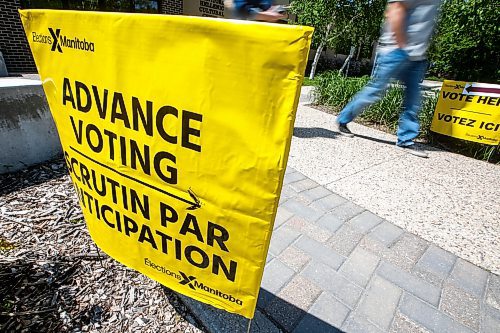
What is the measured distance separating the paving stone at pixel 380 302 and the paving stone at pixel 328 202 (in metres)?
0.80

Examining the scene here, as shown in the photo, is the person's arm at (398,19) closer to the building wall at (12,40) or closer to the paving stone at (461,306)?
the paving stone at (461,306)

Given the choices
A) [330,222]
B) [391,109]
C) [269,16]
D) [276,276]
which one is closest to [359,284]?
[276,276]

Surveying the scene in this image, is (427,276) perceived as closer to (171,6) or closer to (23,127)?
(23,127)

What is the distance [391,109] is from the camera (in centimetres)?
536

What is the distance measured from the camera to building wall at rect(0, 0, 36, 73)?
7.09 m

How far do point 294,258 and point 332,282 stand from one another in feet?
0.96

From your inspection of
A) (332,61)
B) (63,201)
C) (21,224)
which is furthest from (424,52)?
(332,61)

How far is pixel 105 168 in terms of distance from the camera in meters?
1.28

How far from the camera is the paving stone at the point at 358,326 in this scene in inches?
62.1

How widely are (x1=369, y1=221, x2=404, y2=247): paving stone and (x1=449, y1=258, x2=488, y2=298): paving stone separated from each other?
423 mm

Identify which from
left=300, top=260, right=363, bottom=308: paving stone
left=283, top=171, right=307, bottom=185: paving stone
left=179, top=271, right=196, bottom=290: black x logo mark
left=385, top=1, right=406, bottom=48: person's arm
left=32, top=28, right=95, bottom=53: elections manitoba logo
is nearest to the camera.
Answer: left=32, top=28, right=95, bottom=53: elections manitoba logo

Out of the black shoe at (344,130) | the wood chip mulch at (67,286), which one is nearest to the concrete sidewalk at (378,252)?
the wood chip mulch at (67,286)

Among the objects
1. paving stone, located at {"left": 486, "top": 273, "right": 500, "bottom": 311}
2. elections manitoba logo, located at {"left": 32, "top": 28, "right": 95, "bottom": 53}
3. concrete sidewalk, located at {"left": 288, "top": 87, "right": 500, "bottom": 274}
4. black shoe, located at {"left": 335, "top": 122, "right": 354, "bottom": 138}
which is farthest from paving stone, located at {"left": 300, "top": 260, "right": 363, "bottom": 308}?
black shoe, located at {"left": 335, "top": 122, "right": 354, "bottom": 138}

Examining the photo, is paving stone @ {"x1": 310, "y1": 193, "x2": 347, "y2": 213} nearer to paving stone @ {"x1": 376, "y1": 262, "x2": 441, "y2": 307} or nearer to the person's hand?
paving stone @ {"x1": 376, "y1": 262, "x2": 441, "y2": 307}
